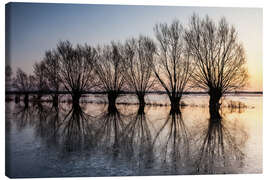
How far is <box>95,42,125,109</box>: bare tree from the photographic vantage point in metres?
7.44

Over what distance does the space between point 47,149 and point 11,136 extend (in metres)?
0.60

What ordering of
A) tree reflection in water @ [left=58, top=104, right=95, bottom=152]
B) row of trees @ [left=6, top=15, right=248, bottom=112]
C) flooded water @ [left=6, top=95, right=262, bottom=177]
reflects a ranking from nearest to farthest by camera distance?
1. flooded water @ [left=6, top=95, right=262, bottom=177]
2. tree reflection in water @ [left=58, top=104, right=95, bottom=152]
3. row of trees @ [left=6, top=15, right=248, bottom=112]

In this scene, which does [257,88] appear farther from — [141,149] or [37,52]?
[37,52]

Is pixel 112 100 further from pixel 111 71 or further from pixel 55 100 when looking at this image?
pixel 55 100

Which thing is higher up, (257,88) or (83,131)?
(257,88)

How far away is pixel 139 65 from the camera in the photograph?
763 cm

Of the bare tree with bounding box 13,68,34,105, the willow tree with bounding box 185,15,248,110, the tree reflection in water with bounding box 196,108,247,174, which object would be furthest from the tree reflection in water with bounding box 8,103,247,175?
the willow tree with bounding box 185,15,248,110

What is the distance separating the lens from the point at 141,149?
22.9 ft

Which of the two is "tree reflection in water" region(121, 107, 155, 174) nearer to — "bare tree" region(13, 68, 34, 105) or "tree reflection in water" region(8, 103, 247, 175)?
"tree reflection in water" region(8, 103, 247, 175)

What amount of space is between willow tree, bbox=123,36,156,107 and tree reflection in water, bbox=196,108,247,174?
131 cm

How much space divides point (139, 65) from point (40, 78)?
179cm

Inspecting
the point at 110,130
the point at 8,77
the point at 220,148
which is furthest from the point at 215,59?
the point at 8,77

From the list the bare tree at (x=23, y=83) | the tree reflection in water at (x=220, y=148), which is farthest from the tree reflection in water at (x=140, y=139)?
the bare tree at (x=23, y=83)
